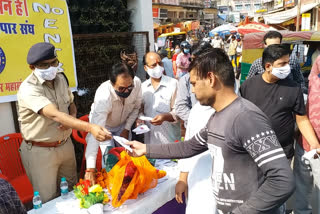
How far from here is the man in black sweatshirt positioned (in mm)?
1202

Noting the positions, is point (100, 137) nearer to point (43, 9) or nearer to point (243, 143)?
point (243, 143)

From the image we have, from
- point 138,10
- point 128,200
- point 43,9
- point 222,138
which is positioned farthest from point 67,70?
point 222,138

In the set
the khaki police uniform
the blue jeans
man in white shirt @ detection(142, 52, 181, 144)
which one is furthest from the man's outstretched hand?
the blue jeans

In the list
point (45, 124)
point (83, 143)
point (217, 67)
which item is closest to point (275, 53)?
point (217, 67)

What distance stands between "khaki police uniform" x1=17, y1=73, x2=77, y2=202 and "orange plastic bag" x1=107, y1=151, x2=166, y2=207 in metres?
0.88

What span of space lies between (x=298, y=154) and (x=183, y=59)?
14.1 ft

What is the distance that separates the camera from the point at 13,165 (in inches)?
128

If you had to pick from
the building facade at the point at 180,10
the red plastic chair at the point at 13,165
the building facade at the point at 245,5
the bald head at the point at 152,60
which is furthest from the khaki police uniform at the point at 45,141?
the building facade at the point at 245,5

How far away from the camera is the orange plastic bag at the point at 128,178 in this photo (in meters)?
1.90

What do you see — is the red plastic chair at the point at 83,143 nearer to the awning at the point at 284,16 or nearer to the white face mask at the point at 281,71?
the white face mask at the point at 281,71

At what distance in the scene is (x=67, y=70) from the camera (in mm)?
3893

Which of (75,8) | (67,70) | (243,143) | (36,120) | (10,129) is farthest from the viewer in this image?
(75,8)

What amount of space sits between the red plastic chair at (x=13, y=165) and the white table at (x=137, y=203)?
1214mm

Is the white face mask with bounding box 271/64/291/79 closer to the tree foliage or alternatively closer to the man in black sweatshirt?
the man in black sweatshirt
